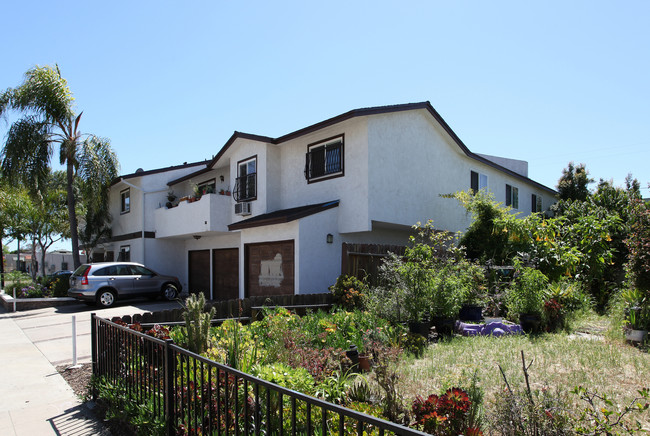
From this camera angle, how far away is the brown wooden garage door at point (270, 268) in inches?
493

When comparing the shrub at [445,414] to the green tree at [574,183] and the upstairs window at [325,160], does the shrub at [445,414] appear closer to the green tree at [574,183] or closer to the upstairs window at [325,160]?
the upstairs window at [325,160]

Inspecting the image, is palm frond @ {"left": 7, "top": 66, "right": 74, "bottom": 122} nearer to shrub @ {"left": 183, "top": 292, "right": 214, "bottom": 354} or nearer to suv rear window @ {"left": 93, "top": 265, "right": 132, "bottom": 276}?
suv rear window @ {"left": 93, "top": 265, "right": 132, "bottom": 276}

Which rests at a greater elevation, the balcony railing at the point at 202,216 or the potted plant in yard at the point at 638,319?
the balcony railing at the point at 202,216

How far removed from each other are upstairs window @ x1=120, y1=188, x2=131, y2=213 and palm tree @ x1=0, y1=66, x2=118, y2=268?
2661 mm

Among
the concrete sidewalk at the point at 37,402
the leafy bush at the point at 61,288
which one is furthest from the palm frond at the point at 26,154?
the concrete sidewalk at the point at 37,402

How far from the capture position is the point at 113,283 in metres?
16.4

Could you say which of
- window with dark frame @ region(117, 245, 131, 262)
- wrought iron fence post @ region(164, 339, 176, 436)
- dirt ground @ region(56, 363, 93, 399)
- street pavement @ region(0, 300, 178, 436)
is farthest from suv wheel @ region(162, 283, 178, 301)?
wrought iron fence post @ region(164, 339, 176, 436)

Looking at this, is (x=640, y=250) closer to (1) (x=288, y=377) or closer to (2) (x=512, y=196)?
(1) (x=288, y=377)

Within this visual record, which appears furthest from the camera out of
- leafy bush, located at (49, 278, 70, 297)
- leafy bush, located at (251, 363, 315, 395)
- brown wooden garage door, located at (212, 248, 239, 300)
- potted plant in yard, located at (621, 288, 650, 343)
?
leafy bush, located at (49, 278, 70, 297)

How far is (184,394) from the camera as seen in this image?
13.1 feet

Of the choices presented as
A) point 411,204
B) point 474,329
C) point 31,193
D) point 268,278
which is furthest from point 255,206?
point 31,193

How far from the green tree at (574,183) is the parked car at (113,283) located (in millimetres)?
21537

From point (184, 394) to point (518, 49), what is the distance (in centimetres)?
1015

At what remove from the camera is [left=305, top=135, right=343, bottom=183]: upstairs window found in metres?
13.2
